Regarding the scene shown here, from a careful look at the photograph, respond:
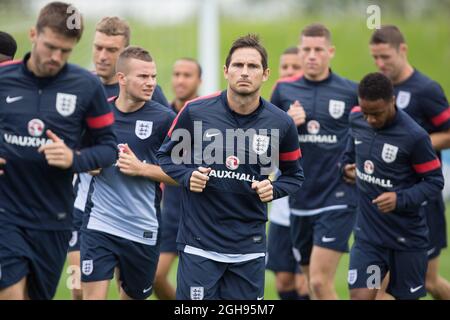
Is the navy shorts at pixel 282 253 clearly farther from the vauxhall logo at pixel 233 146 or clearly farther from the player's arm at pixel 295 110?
the vauxhall logo at pixel 233 146

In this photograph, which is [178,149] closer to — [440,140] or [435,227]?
[440,140]

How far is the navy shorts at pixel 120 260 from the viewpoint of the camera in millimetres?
7461

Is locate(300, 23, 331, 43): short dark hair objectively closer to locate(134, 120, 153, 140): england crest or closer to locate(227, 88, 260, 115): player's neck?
locate(134, 120, 153, 140): england crest

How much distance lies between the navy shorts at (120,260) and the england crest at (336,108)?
2536 millimetres

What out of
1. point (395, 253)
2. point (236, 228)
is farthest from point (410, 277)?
point (236, 228)

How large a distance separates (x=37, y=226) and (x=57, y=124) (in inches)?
28.5

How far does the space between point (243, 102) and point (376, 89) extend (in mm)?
1485

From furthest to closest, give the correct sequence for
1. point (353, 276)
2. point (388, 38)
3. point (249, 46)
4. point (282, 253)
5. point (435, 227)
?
point (282, 253) < point (435, 227) < point (388, 38) < point (353, 276) < point (249, 46)

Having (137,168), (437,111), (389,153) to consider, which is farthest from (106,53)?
(437,111)

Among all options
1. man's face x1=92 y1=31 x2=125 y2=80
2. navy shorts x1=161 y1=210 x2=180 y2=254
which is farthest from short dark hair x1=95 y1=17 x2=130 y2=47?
navy shorts x1=161 y1=210 x2=180 y2=254

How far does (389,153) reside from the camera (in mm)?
7844

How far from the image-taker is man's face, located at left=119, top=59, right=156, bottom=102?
7.56 m

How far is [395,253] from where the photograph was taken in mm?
8047
